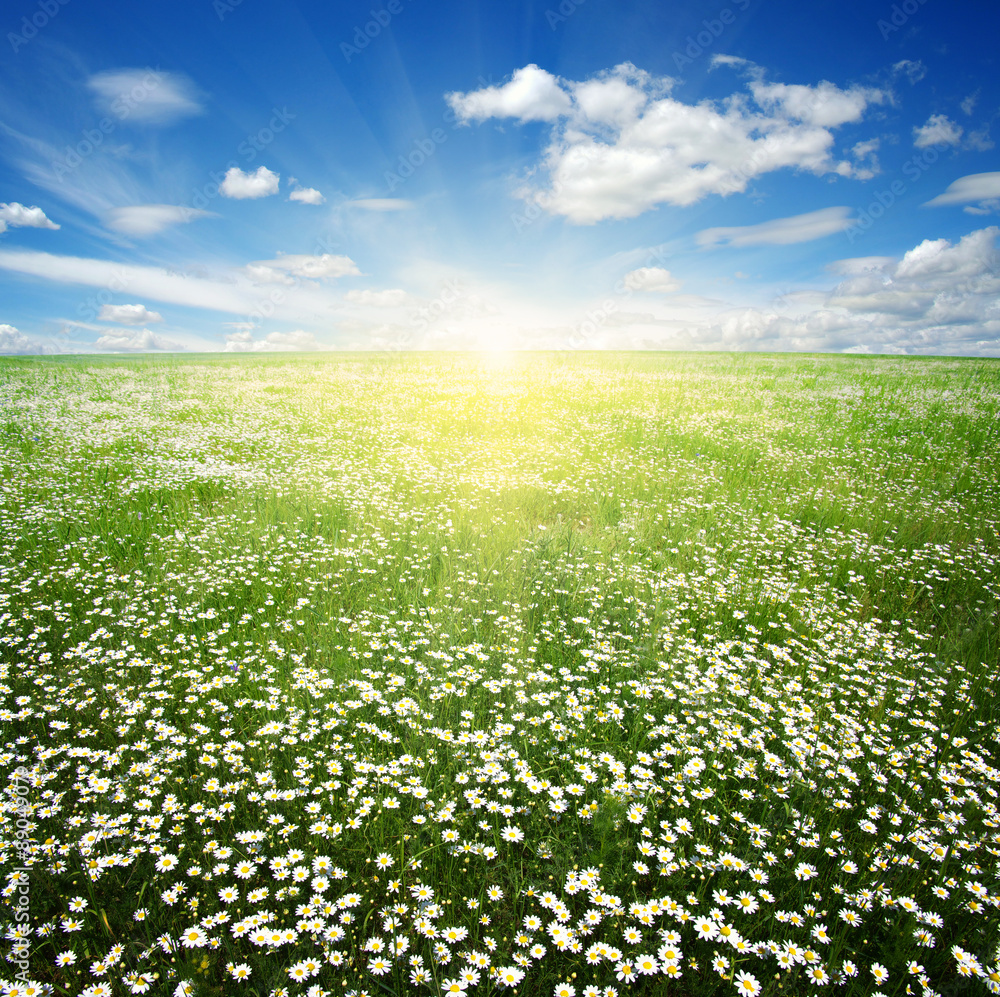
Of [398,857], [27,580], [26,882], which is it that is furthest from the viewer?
[27,580]

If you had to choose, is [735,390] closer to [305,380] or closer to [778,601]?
[778,601]

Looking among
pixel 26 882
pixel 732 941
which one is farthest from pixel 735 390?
pixel 26 882

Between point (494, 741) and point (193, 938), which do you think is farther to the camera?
point (494, 741)

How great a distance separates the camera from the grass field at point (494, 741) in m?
2.53

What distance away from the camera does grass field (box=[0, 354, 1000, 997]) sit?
8.29ft

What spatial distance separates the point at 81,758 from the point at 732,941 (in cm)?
422

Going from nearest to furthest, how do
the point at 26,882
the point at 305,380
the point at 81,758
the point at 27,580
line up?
the point at 26,882
the point at 81,758
the point at 27,580
the point at 305,380

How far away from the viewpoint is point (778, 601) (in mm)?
5938

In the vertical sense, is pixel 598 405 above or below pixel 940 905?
above

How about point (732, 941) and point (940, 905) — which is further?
point (940, 905)

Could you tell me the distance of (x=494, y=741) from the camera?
3.63m

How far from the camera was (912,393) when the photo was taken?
22.3m

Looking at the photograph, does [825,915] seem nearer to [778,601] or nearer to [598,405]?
[778,601]

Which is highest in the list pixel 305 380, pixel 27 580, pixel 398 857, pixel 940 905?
pixel 305 380
